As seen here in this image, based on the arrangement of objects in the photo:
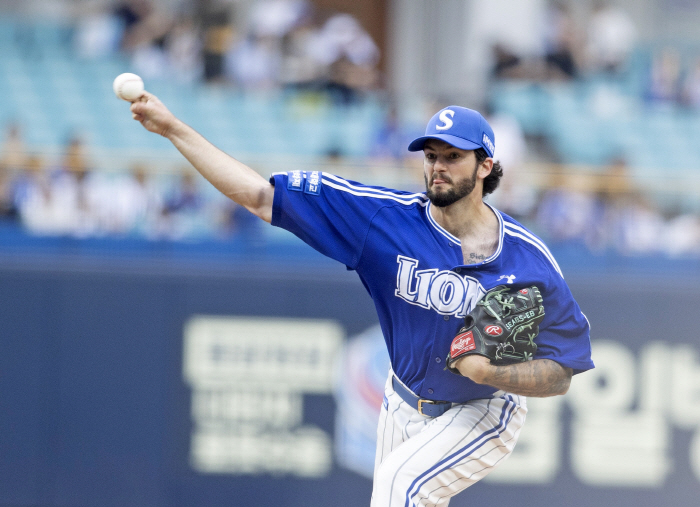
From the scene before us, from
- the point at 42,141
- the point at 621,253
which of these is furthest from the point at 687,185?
the point at 42,141

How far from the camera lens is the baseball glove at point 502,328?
3594 mm

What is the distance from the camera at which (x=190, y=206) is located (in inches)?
312

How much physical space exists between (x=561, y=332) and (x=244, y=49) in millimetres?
8389

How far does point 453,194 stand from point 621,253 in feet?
14.7

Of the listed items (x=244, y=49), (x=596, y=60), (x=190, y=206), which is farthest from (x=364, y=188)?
(x=596, y=60)

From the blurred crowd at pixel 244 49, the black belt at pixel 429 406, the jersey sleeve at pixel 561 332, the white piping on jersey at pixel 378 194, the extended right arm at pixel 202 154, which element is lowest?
the black belt at pixel 429 406

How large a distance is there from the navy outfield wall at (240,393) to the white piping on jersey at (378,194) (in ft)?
12.5

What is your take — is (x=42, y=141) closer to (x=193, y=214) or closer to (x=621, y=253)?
(x=193, y=214)

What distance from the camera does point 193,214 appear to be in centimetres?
795

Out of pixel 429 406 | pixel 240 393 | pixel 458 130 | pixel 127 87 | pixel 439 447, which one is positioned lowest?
pixel 240 393

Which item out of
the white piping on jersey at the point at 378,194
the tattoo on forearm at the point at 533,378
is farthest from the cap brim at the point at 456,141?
the tattoo on forearm at the point at 533,378

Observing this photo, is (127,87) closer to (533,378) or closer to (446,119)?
(446,119)

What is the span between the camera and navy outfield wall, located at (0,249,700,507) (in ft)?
25.5

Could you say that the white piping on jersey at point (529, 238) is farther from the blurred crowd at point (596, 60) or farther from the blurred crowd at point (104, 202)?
the blurred crowd at point (596, 60)
